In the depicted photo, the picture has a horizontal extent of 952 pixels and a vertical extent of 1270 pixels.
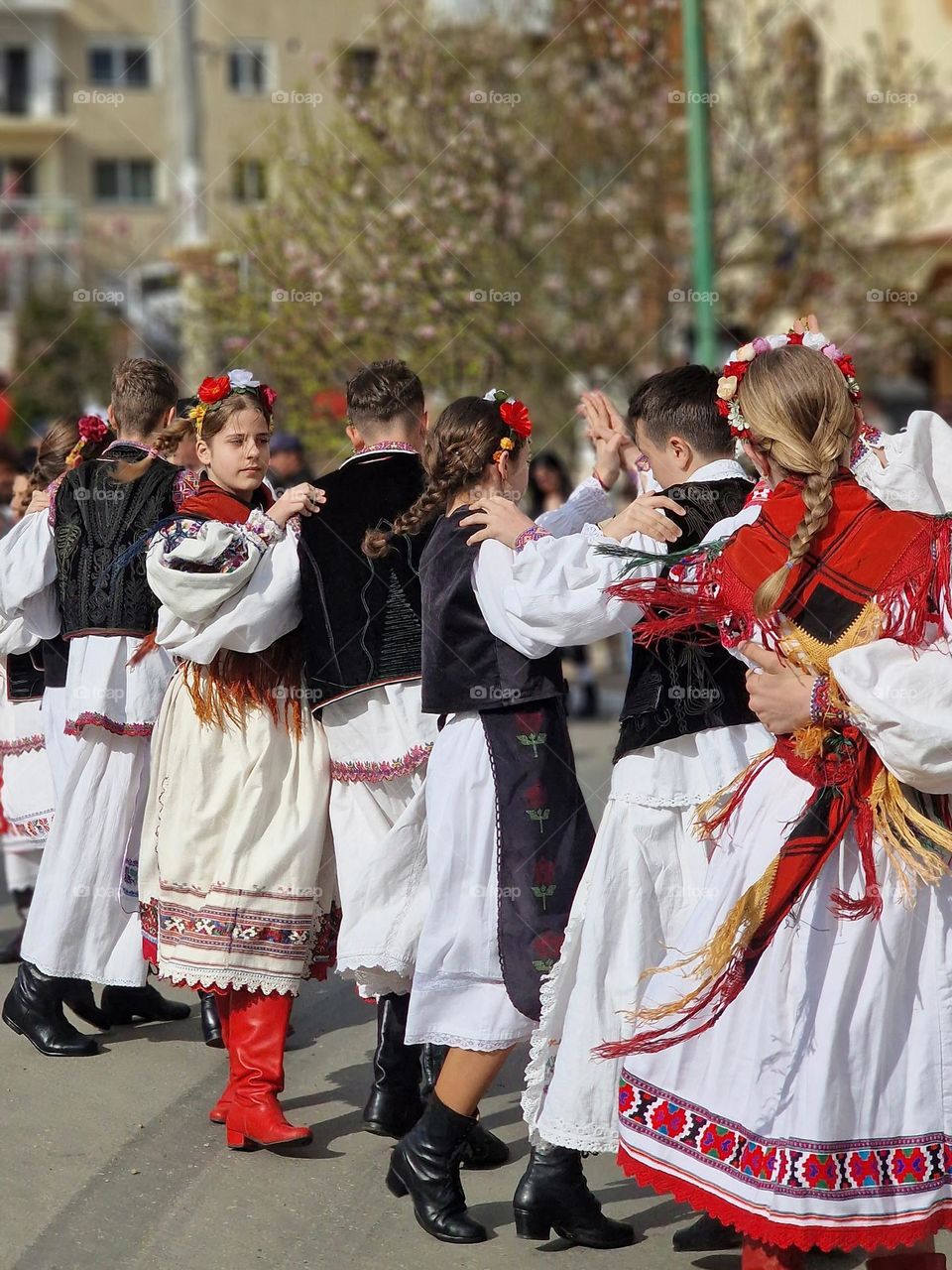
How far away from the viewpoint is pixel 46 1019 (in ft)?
16.9

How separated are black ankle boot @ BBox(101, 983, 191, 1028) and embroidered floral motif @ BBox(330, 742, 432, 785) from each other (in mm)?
1406

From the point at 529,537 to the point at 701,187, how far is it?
825 centimetres

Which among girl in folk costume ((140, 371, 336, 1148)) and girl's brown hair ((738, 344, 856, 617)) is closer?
girl's brown hair ((738, 344, 856, 617))

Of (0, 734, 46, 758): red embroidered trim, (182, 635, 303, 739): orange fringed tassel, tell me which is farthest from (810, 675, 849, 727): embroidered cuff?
(0, 734, 46, 758): red embroidered trim

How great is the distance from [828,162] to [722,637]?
1341 centimetres

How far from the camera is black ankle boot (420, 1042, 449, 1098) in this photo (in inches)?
181

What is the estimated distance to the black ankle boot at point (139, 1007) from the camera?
5469 mm

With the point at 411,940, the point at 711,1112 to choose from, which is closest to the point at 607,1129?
the point at 711,1112

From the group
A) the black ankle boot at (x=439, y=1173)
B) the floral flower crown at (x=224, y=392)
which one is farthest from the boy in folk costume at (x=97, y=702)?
the black ankle boot at (x=439, y=1173)

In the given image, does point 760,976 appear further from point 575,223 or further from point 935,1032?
point 575,223

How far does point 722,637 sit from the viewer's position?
3.39m

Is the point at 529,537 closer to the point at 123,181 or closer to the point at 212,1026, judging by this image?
the point at 212,1026
